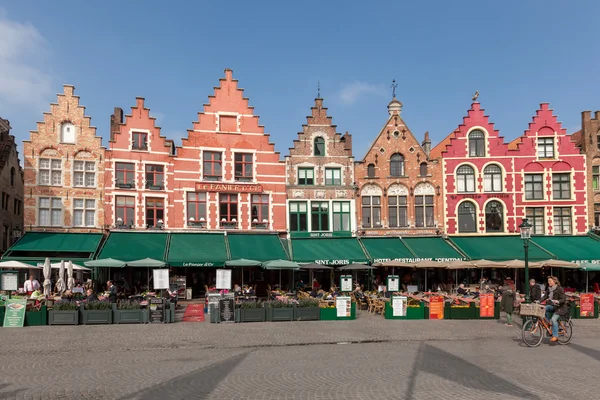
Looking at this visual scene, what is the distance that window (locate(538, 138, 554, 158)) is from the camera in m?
32.6

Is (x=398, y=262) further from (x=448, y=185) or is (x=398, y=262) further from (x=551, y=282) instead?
(x=551, y=282)

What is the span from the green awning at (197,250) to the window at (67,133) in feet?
24.6

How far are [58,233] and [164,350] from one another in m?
17.3

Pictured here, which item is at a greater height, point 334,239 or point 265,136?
point 265,136

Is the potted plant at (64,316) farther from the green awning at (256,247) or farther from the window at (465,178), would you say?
the window at (465,178)

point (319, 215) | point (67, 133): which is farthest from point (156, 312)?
point (67, 133)

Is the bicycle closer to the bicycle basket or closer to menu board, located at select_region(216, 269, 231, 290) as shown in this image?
the bicycle basket

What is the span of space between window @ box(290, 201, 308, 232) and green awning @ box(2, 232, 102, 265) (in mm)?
10354

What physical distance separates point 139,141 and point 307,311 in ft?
49.7

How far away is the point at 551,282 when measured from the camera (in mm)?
15117

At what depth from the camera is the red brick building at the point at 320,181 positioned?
103ft

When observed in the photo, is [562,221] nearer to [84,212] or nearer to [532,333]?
[532,333]

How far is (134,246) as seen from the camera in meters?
27.4

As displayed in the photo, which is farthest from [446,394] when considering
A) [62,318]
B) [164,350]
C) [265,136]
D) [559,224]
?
[559,224]
